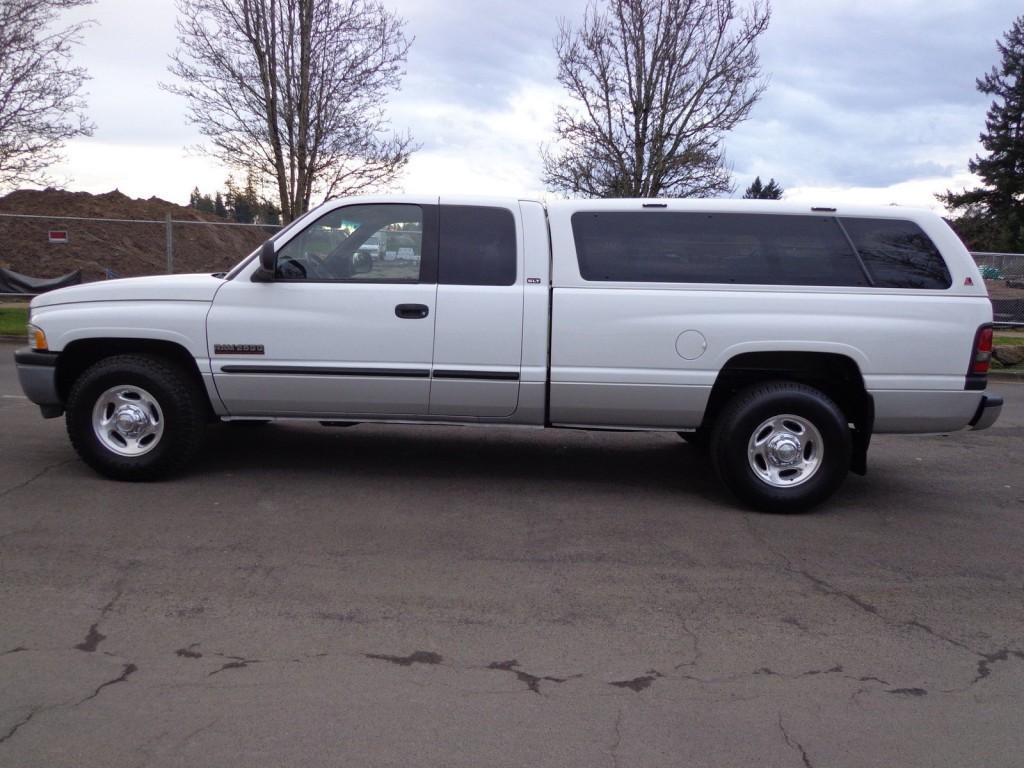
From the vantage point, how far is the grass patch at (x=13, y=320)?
15.4 metres

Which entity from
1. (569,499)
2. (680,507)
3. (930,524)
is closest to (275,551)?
(569,499)

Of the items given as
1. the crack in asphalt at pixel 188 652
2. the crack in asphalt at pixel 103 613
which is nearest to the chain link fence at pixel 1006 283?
the crack in asphalt at pixel 103 613

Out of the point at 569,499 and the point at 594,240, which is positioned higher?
the point at 594,240

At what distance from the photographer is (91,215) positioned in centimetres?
3256

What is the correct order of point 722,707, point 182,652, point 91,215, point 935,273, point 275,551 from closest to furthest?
point 722,707, point 182,652, point 275,551, point 935,273, point 91,215

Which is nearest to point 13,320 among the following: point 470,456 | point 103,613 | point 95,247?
point 470,456

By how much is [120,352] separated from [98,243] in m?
25.6

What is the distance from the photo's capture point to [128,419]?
6.29 meters

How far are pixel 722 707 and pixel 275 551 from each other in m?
2.63

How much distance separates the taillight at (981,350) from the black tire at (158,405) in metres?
5.05

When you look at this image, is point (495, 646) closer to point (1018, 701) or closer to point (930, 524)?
point (1018, 701)

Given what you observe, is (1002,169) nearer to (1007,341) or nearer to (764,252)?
(1007,341)

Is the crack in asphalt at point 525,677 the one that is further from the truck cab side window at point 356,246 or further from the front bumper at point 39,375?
the front bumper at point 39,375

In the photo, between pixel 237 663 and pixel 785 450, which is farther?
pixel 785 450
